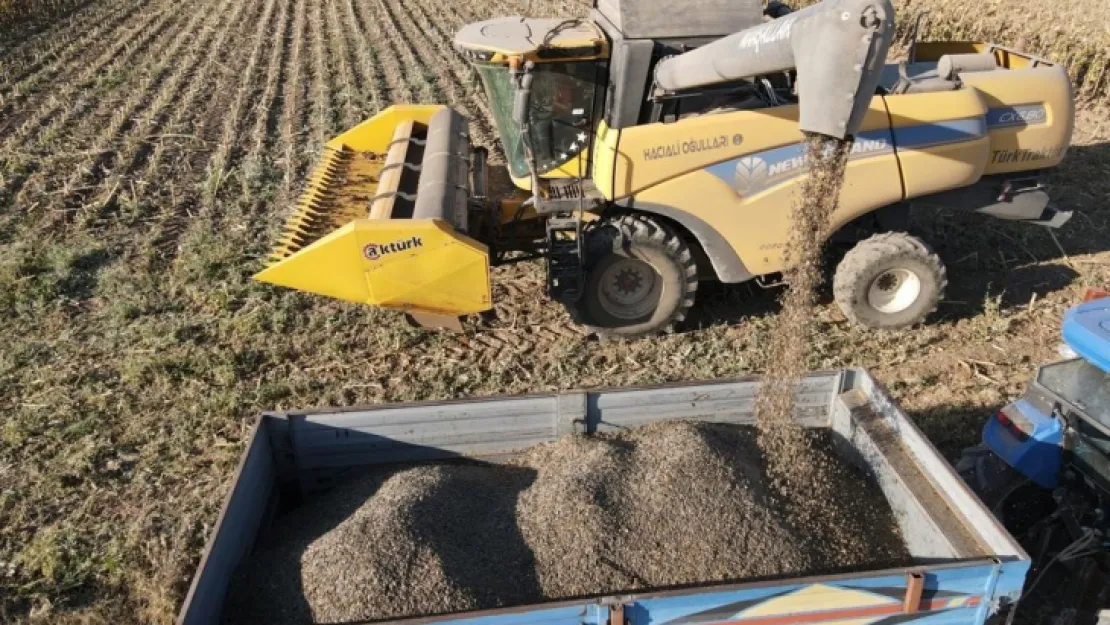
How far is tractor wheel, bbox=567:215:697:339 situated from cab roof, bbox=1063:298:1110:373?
2.56 meters

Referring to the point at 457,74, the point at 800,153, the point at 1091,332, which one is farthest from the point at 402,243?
the point at 457,74

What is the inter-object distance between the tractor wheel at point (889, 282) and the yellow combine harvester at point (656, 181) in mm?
14

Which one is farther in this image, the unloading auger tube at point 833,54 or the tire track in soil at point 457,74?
the tire track in soil at point 457,74

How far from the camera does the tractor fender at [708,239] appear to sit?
569 cm

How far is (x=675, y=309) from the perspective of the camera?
604 cm

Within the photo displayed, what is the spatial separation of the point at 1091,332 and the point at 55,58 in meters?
15.8

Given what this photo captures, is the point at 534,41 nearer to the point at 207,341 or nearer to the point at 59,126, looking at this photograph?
the point at 207,341

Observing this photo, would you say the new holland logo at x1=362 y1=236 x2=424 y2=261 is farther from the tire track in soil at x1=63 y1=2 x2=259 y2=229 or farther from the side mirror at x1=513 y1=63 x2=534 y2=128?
the tire track in soil at x1=63 y1=2 x2=259 y2=229

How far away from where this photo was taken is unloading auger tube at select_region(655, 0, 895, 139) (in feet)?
11.1

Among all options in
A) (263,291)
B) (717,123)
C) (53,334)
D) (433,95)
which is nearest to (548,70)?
(717,123)

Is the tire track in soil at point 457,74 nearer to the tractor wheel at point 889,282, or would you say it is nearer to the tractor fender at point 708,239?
the tractor fender at point 708,239

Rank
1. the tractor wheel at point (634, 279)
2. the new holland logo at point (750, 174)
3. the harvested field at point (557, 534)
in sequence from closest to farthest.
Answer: the harvested field at point (557, 534) < the new holland logo at point (750, 174) < the tractor wheel at point (634, 279)

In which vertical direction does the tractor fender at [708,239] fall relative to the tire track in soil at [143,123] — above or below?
above

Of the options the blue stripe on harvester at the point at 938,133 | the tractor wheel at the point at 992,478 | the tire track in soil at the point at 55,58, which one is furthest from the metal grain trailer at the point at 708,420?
the tire track in soil at the point at 55,58
